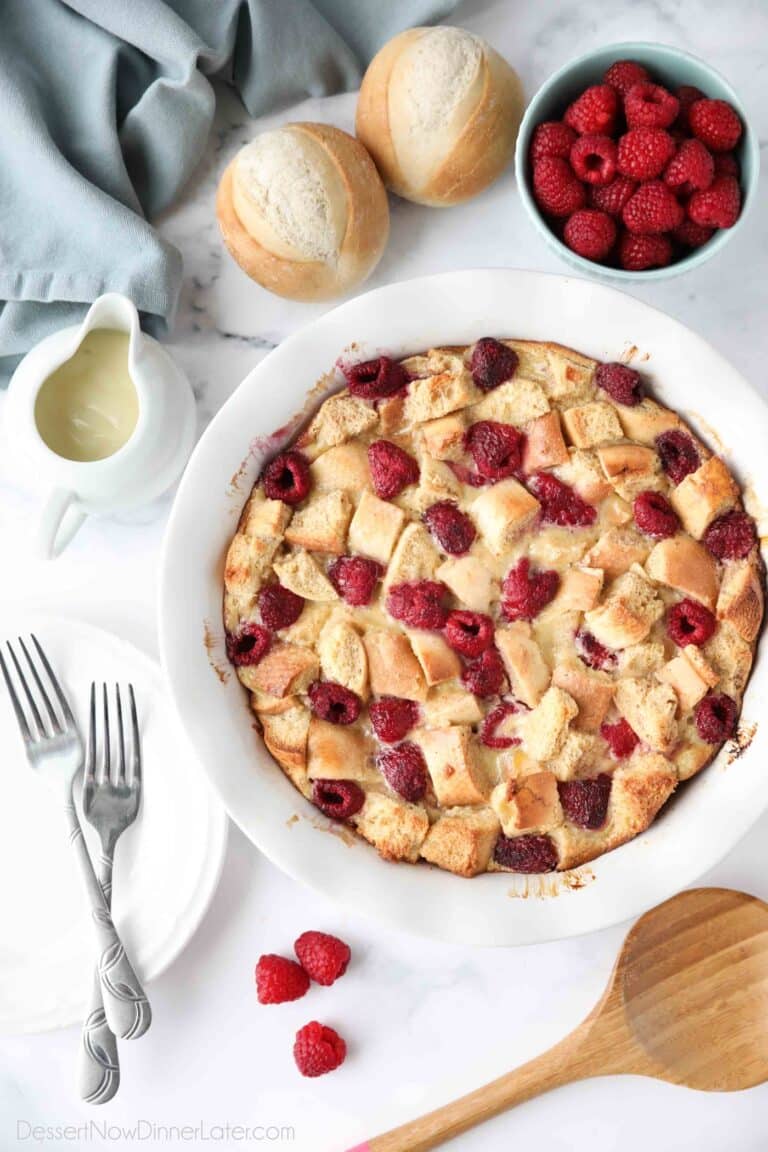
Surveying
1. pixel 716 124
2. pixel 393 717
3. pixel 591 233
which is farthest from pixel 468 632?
pixel 716 124

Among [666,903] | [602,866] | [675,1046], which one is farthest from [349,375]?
[675,1046]

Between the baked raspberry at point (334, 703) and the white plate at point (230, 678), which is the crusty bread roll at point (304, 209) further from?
the baked raspberry at point (334, 703)

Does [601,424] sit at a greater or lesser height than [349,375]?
greater

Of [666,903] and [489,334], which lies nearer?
[489,334]

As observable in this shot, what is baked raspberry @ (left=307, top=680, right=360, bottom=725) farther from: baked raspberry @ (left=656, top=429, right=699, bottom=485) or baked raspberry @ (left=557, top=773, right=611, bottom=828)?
baked raspberry @ (left=656, top=429, right=699, bottom=485)

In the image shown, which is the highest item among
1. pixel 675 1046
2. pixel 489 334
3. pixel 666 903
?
pixel 489 334

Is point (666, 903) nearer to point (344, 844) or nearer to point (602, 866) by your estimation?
point (602, 866)

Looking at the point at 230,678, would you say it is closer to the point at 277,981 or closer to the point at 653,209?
the point at 277,981
